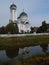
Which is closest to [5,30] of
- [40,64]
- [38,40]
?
[38,40]

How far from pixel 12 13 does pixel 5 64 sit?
61269 millimetres

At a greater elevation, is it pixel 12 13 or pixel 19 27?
pixel 12 13

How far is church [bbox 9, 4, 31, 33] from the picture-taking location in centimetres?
7856

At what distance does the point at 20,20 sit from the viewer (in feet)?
259

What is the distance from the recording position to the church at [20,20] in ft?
258

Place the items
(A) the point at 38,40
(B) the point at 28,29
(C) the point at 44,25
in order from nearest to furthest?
(A) the point at 38,40 → (C) the point at 44,25 → (B) the point at 28,29

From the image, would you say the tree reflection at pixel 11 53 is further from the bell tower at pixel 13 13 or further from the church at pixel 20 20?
the bell tower at pixel 13 13

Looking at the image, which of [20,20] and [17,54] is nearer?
[17,54]

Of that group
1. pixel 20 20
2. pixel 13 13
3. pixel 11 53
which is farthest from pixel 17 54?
pixel 13 13

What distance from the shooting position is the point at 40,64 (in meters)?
19.3

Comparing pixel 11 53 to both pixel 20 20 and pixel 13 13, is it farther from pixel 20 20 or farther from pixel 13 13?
pixel 13 13

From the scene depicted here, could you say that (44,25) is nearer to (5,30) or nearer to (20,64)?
(5,30)

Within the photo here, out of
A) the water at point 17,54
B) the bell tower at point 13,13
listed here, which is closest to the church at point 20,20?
the bell tower at point 13,13

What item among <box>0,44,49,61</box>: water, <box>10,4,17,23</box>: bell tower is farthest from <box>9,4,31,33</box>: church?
<box>0,44,49,61</box>: water
